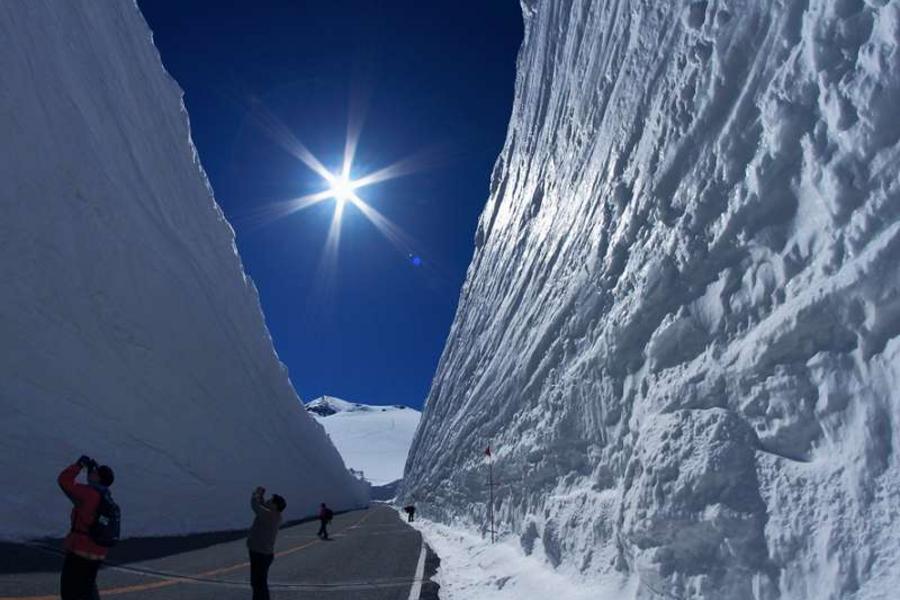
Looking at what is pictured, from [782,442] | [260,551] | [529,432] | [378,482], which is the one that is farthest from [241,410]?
[378,482]

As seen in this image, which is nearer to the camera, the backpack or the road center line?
the backpack

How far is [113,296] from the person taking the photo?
17.2m

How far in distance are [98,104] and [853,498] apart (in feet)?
Answer: 74.5

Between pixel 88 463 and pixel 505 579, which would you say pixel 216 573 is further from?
pixel 88 463

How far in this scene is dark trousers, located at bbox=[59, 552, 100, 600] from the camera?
4.98m

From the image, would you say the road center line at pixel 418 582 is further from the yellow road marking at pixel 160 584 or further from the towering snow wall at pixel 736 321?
the yellow road marking at pixel 160 584

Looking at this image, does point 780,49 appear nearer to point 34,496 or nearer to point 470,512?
point 34,496

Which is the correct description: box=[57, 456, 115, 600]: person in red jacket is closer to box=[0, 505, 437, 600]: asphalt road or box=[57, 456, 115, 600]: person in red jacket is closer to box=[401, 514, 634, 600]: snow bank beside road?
box=[0, 505, 437, 600]: asphalt road

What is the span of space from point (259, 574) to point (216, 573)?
11.1 ft

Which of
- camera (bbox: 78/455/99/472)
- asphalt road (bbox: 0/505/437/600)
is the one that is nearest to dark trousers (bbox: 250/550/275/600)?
asphalt road (bbox: 0/505/437/600)

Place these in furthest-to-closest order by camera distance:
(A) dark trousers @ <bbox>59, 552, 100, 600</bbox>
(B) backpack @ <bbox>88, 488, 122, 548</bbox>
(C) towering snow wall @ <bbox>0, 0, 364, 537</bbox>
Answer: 1. (C) towering snow wall @ <bbox>0, 0, 364, 537</bbox>
2. (B) backpack @ <bbox>88, 488, 122, 548</bbox>
3. (A) dark trousers @ <bbox>59, 552, 100, 600</bbox>

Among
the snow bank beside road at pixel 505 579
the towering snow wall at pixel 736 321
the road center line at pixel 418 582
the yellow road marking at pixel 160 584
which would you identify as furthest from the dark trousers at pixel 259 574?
the towering snow wall at pixel 736 321

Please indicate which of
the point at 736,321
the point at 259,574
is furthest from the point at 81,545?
the point at 736,321

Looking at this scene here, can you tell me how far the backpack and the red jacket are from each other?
3 cm
